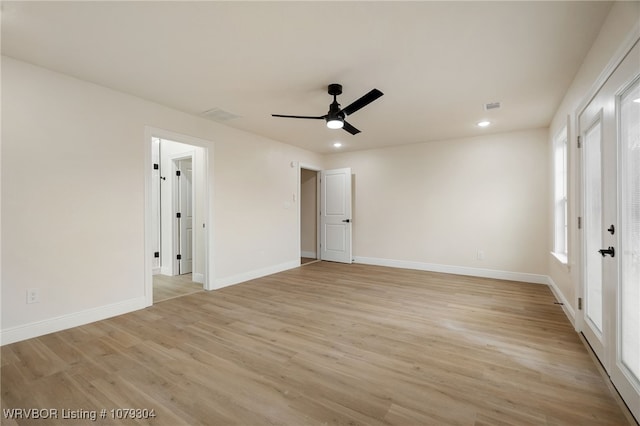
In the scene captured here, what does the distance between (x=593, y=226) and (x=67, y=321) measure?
4991 millimetres

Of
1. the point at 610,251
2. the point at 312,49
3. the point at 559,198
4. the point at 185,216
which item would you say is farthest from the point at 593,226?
the point at 185,216

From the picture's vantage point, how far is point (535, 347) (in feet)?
7.88

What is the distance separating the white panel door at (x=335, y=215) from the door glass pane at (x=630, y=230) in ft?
15.2

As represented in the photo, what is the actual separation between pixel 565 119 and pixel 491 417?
331 centimetres

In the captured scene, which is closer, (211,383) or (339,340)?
(211,383)

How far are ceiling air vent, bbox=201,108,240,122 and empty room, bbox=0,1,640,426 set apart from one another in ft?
0.25

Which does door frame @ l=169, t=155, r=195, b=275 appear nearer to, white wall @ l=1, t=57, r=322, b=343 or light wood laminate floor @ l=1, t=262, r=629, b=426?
white wall @ l=1, t=57, r=322, b=343

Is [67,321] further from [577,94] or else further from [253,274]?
[577,94]

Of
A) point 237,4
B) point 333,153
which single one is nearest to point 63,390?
point 237,4

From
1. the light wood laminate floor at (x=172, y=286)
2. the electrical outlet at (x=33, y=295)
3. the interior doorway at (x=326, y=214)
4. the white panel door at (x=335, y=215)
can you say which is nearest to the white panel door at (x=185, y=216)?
the light wood laminate floor at (x=172, y=286)

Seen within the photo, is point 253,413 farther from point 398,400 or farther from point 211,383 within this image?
point 398,400

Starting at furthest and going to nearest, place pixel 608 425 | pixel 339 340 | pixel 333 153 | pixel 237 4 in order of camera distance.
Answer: pixel 333 153 → pixel 339 340 → pixel 237 4 → pixel 608 425

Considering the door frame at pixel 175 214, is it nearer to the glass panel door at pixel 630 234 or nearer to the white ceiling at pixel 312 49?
the white ceiling at pixel 312 49

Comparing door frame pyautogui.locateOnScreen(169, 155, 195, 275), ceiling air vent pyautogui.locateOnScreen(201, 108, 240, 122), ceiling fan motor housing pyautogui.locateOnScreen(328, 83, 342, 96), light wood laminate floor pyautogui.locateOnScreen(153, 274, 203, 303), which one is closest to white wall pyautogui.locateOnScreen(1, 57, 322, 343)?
ceiling air vent pyautogui.locateOnScreen(201, 108, 240, 122)
